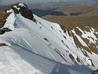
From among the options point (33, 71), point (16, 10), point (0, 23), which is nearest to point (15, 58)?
point (33, 71)

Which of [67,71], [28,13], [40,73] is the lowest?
[28,13]

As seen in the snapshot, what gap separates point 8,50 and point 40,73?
485 centimetres

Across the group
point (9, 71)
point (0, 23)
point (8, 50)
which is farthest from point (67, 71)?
point (0, 23)

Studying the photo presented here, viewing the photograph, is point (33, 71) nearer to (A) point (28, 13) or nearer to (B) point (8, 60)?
(B) point (8, 60)

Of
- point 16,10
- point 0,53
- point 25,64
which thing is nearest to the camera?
point 25,64

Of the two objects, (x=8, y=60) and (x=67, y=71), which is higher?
(x=8, y=60)

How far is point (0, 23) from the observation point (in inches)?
1802

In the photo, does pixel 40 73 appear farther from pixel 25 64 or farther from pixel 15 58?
pixel 15 58

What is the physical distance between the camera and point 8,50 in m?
21.1

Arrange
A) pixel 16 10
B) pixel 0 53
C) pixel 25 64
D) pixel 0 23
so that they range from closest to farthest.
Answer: pixel 25 64 < pixel 0 53 < pixel 0 23 < pixel 16 10

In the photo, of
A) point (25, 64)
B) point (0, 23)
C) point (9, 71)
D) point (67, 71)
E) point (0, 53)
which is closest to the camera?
point (9, 71)

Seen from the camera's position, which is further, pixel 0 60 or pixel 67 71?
pixel 67 71

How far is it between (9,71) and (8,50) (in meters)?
4.75

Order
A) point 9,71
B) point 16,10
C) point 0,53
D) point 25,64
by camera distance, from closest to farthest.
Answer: point 9,71 → point 25,64 → point 0,53 → point 16,10
